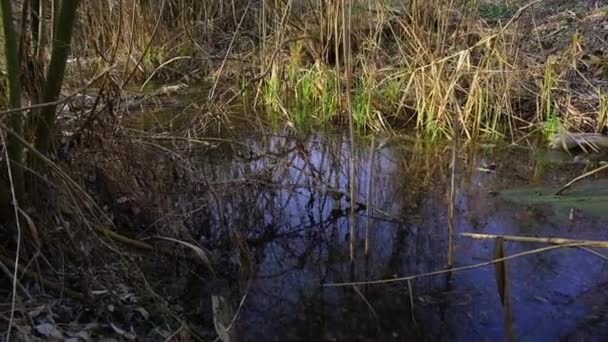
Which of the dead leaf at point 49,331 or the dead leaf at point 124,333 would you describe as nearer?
the dead leaf at point 49,331

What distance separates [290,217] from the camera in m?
3.17

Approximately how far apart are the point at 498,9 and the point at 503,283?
5.22 meters

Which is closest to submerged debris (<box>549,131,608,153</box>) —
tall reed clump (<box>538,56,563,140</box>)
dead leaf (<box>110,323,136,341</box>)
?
tall reed clump (<box>538,56,563,140</box>)

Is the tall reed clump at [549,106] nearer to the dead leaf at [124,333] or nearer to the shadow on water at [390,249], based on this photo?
the shadow on water at [390,249]

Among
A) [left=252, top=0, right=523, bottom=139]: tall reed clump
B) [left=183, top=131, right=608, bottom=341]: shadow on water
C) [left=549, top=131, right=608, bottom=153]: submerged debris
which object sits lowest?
[left=183, top=131, right=608, bottom=341]: shadow on water

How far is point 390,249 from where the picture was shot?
2863 mm

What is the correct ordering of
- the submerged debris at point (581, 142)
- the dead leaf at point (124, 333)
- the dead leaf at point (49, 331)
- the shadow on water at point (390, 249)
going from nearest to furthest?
the dead leaf at point (49, 331) < the dead leaf at point (124, 333) < the shadow on water at point (390, 249) < the submerged debris at point (581, 142)

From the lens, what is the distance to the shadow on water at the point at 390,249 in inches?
91.7

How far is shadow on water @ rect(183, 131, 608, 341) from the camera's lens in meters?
2.33

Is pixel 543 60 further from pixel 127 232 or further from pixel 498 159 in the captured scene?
pixel 127 232

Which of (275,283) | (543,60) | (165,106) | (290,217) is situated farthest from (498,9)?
(275,283)

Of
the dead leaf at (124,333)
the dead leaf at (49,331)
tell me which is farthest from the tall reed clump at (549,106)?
the dead leaf at (49,331)

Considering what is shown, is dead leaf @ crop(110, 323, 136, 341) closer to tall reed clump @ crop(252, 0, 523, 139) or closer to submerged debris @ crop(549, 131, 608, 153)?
tall reed clump @ crop(252, 0, 523, 139)

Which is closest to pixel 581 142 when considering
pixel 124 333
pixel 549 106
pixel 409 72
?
pixel 549 106
